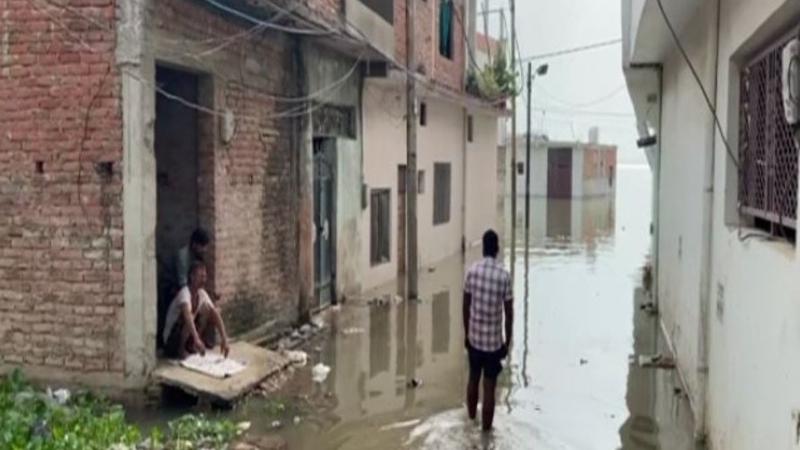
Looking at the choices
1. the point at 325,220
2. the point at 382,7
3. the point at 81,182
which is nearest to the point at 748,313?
the point at 81,182

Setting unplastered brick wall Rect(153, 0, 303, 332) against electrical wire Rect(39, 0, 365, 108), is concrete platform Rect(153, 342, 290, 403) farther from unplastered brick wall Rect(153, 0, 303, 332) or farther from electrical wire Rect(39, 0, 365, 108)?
electrical wire Rect(39, 0, 365, 108)

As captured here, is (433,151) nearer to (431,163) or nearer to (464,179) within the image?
(431,163)

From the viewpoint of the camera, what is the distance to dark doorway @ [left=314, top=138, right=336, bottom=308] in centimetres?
1306

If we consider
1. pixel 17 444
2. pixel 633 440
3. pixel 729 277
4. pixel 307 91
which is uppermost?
pixel 307 91

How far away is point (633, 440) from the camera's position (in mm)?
7516

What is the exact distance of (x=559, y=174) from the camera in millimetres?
48031

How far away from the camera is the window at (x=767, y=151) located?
16.6 ft

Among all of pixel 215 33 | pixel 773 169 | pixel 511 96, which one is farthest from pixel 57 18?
pixel 511 96

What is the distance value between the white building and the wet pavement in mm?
648

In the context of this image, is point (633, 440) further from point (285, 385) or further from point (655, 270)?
point (655, 270)

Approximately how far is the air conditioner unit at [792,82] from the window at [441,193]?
15.9m

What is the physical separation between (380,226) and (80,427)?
1053 centimetres

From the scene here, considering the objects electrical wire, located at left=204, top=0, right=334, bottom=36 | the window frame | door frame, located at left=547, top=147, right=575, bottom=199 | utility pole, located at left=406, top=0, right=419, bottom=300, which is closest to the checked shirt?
electrical wire, located at left=204, top=0, right=334, bottom=36

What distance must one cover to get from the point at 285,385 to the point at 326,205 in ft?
16.1
